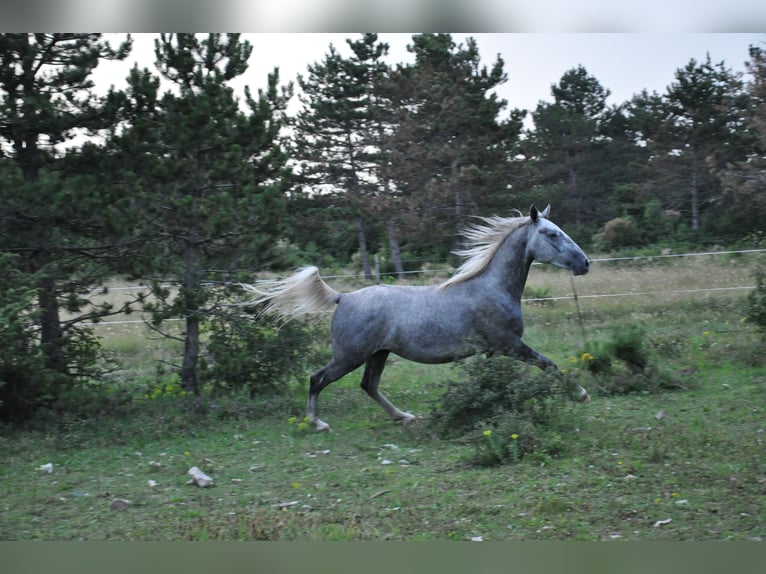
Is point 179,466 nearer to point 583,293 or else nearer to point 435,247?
point 583,293

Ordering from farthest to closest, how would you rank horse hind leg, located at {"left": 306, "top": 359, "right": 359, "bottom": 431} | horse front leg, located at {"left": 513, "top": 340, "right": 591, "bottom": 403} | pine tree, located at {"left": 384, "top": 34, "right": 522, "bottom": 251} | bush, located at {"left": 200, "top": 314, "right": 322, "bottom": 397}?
pine tree, located at {"left": 384, "top": 34, "right": 522, "bottom": 251} < bush, located at {"left": 200, "top": 314, "right": 322, "bottom": 397} < horse hind leg, located at {"left": 306, "top": 359, "right": 359, "bottom": 431} < horse front leg, located at {"left": 513, "top": 340, "right": 591, "bottom": 403}

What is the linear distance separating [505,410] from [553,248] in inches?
74.1

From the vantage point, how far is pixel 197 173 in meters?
8.74

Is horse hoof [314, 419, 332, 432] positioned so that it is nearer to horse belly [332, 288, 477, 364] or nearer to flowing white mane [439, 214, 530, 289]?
horse belly [332, 288, 477, 364]

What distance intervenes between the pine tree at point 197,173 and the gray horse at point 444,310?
4.74 feet

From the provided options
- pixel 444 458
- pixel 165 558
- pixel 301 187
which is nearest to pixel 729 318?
pixel 444 458

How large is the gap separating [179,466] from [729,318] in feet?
29.3

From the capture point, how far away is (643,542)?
3.90m

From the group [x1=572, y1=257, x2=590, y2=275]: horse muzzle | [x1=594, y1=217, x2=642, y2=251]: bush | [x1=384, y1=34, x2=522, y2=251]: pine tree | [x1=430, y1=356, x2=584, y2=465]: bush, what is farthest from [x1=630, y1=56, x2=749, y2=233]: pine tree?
[x1=430, y1=356, x2=584, y2=465]: bush

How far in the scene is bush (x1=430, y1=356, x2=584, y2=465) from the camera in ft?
18.7

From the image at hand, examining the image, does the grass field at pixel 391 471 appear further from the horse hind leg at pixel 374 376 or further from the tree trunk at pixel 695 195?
the tree trunk at pixel 695 195

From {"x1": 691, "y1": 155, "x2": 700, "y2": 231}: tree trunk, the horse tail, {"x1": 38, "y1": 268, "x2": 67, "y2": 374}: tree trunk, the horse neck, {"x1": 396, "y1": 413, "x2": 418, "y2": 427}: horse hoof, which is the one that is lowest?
{"x1": 396, "y1": 413, "x2": 418, "y2": 427}: horse hoof

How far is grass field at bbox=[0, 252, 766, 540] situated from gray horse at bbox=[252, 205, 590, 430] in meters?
0.70

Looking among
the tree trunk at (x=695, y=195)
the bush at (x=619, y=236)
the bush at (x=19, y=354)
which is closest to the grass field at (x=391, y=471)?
the bush at (x=19, y=354)
